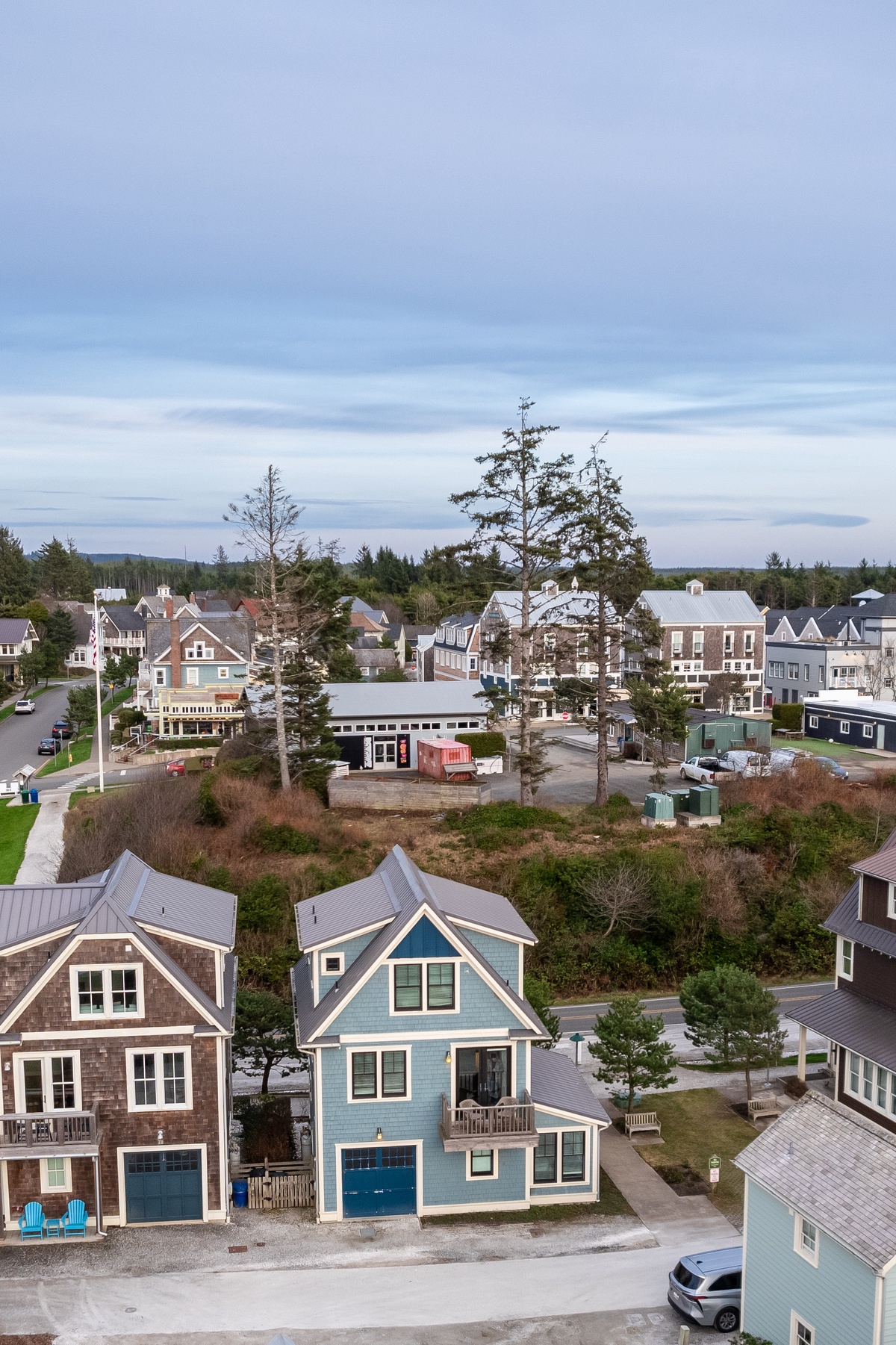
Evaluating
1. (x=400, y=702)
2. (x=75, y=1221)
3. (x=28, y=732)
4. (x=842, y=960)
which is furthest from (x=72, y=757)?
(x=842, y=960)

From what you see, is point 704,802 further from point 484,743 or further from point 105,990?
point 105,990

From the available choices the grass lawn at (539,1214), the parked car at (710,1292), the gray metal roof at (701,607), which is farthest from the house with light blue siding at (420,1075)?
the gray metal roof at (701,607)

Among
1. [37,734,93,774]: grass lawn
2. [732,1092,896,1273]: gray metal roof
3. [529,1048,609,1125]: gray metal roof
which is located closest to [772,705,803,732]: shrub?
[37,734,93,774]: grass lawn

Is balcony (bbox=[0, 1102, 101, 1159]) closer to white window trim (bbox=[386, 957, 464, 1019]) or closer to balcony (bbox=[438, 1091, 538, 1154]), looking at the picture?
white window trim (bbox=[386, 957, 464, 1019])

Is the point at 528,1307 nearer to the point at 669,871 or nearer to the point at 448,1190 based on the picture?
the point at 448,1190

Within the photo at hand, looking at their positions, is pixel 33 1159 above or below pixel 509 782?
below

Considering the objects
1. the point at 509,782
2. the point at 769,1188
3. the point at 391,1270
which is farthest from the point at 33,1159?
the point at 509,782
